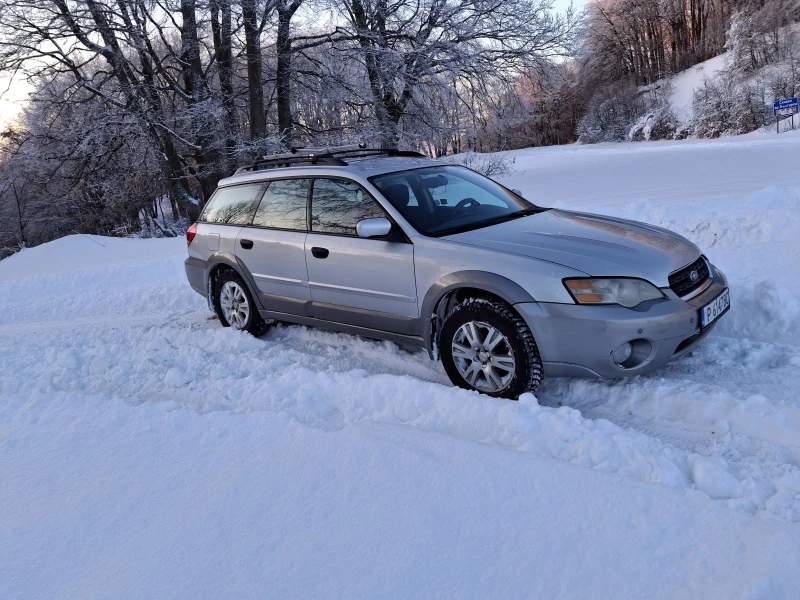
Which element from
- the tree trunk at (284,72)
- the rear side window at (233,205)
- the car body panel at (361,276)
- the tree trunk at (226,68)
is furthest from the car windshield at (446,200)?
the tree trunk at (226,68)

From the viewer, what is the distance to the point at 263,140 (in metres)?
15.0

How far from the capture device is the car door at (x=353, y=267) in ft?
14.5

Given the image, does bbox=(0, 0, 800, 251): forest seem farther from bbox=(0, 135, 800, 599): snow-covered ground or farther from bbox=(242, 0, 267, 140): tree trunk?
bbox=(0, 135, 800, 599): snow-covered ground

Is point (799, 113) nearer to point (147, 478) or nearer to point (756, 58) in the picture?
point (756, 58)

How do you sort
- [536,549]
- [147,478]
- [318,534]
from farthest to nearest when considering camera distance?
[147,478], [318,534], [536,549]

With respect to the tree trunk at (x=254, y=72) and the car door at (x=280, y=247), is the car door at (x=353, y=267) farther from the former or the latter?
the tree trunk at (x=254, y=72)

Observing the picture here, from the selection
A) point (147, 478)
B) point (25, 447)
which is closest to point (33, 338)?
point (25, 447)

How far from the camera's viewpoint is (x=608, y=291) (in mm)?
3654

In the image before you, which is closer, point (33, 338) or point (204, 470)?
point (204, 470)

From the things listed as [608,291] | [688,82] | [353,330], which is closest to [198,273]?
[353,330]

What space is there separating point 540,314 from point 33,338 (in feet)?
17.5

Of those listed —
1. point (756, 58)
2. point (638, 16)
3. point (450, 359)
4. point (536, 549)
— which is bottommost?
point (536, 549)

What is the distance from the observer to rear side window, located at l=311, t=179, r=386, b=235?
472 cm

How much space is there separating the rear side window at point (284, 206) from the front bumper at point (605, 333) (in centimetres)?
223
